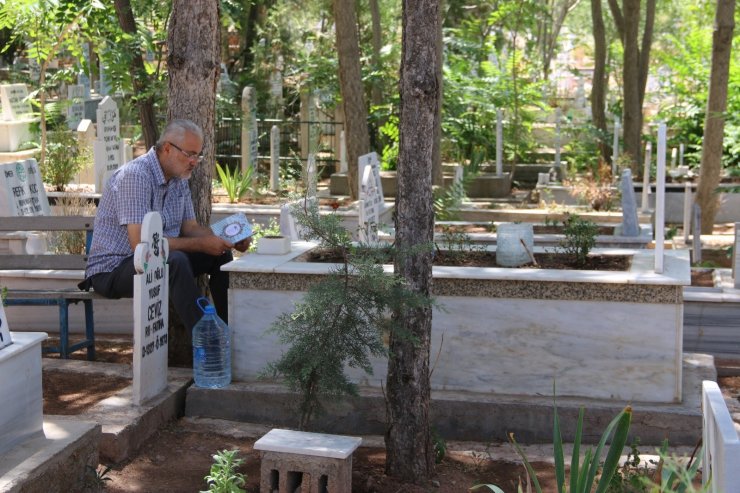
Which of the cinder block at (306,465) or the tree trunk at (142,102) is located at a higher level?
the tree trunk at (142,102)

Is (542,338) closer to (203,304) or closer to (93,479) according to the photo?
(203,304)

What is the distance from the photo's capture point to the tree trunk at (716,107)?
39.5 feet

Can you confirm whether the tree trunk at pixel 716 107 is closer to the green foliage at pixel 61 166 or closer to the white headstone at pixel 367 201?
the white headstone at pixel 367 201

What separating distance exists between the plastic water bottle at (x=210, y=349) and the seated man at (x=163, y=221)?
0.11 m

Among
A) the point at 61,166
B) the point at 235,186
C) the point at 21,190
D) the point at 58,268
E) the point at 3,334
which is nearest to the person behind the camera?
the point at 3,334

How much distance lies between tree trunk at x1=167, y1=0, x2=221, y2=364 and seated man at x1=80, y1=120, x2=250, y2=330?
1.31ft

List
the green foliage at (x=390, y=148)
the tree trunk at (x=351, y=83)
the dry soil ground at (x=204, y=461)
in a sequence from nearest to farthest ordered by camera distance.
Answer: the dry soil ground at (x=204, y=461)
the tree trunk at (x=351, y=83)
the green foliage at (x=390, y=148)

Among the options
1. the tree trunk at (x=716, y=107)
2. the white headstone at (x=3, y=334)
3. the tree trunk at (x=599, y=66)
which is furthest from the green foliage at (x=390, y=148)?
the white headstone at (x=3, y=334)

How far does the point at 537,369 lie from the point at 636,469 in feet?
4.20

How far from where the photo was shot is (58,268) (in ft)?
22.6

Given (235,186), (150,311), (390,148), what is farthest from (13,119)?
(150,311)

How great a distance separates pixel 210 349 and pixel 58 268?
1678 millimetres

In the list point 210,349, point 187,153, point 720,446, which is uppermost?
point 187,153

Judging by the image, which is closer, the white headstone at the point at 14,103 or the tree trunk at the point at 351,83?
the tree trunk at the point at 351,83
